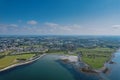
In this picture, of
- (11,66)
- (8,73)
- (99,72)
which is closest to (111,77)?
(99,72)

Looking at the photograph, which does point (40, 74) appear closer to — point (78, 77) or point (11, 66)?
point (78, 77)

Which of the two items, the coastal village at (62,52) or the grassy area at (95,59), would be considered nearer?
the grassy area at (95,59)

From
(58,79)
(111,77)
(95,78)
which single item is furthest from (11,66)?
(111,77)

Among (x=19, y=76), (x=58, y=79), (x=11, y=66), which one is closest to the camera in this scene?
(x=58, y=79)

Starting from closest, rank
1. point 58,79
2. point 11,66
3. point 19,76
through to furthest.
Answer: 1. point 58,79
2. point 19,76
3. point 11,66

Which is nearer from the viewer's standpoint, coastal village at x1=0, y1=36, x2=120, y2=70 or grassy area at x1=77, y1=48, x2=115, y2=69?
grassy area at x1=77, y1=48, x2=115, y2=69

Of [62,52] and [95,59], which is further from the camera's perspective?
[62,52]

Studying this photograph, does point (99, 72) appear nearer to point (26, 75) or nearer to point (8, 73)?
point (26, 75)

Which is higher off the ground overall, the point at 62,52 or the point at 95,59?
the point at 95,59

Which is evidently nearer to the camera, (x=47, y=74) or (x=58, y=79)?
(x=58, y=79)
